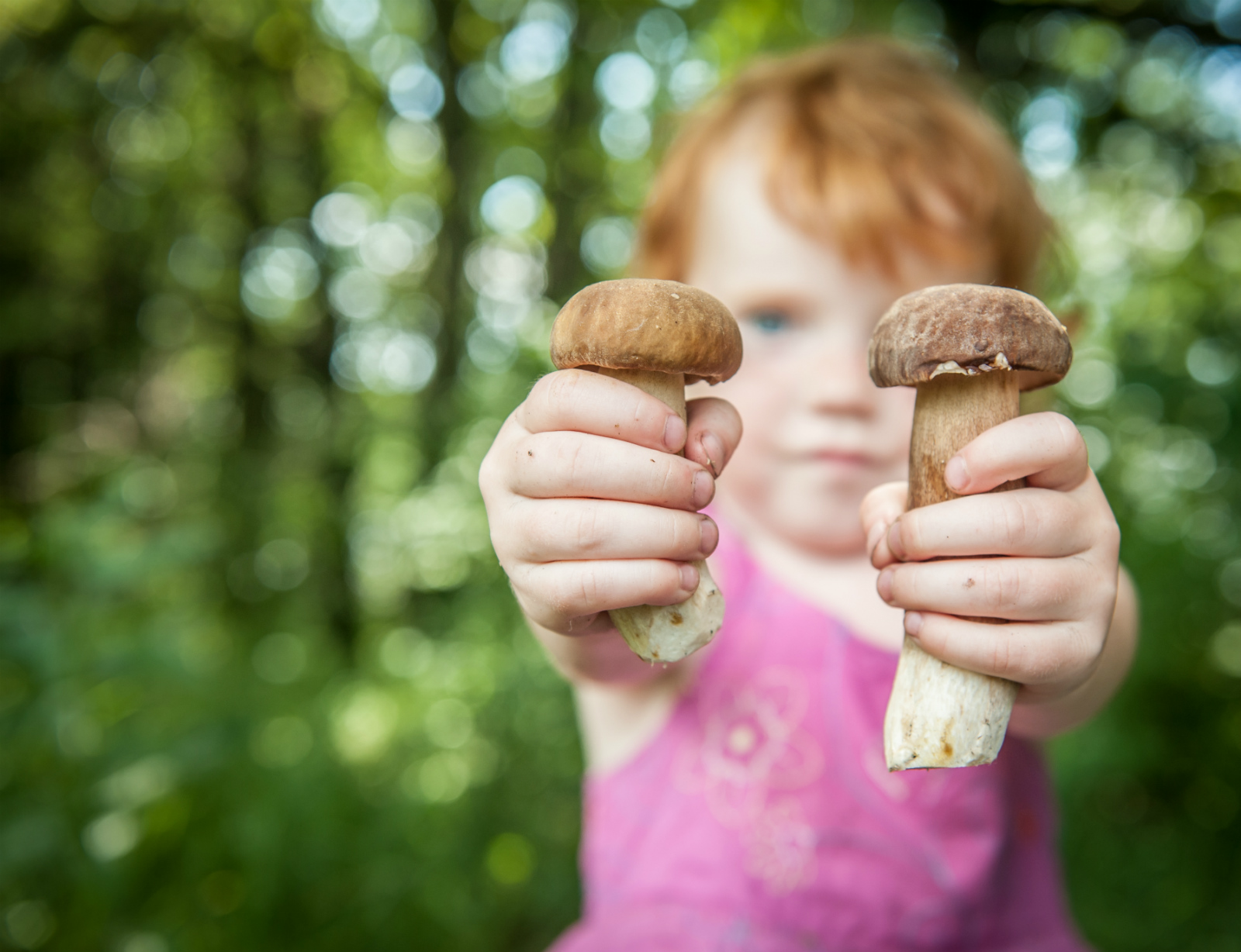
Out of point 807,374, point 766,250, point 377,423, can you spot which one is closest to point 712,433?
point 807,374

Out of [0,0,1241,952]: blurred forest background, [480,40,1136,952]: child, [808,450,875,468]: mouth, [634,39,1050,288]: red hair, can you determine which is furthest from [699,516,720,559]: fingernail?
[0,0,1241,952]: blurred forest background

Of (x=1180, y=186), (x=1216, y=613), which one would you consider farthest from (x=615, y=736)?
(x=1180, y=186)

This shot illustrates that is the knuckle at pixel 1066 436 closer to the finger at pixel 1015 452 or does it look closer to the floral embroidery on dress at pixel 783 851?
the finger at pixel 1015 452

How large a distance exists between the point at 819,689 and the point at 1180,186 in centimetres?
378

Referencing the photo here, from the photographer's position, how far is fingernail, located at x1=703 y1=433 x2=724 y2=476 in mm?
603

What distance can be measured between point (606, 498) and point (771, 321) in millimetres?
680

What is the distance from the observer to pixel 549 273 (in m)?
4.31

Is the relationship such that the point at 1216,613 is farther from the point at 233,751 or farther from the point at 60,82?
the point at 60,82

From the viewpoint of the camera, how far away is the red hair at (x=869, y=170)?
46.2 inches

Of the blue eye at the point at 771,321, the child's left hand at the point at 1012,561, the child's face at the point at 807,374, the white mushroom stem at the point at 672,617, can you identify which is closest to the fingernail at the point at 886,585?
the child's left hand at the point at 1012,561

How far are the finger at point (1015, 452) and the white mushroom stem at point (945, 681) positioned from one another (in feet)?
0.09

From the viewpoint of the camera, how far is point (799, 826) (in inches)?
45.8

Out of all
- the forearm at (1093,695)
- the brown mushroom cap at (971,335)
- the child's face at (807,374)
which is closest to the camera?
the brown mushroom cap at (971,335)

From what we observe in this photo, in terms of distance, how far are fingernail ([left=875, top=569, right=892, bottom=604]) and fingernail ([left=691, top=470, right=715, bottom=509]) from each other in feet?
0.51
